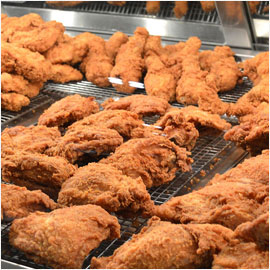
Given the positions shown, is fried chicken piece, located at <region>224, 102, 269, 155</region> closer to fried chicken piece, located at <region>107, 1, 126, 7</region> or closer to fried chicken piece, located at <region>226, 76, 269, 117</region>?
fried chicken piece, located at <region>226, 76, 269, 117</region>

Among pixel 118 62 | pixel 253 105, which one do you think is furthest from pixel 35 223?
pixel 118 62

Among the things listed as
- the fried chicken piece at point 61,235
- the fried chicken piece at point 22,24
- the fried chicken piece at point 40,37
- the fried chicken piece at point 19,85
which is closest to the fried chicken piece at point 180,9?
the fried chicken piece at point 40,37

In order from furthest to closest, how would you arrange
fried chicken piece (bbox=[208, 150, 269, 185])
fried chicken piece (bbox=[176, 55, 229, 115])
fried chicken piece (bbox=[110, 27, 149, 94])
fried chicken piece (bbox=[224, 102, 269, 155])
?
fried chicken piece (bbox=[110, 27, 149, 94])
fried chicken piece (bbox=[176, 55, 229, 115])
fried chicken piece (bbox=[224, 102, 269, 155])
fried chicken piece (bbox=[208, 150, 269, 185])

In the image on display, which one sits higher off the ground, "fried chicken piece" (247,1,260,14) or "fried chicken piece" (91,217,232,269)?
"fried chicken piece" (247,1,260,14)

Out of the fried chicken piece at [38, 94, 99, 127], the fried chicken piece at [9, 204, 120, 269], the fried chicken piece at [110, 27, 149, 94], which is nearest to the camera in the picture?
the fried chicken piece at [9, 204, 120, 269]

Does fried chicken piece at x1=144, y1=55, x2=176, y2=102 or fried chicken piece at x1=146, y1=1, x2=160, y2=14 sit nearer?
fried chicken piece at x1=144, y1=55, x2=176, y2=102

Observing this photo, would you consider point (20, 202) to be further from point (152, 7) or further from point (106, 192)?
point (152, 7)

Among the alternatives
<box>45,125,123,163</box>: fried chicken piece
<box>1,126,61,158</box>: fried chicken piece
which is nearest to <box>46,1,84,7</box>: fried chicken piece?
<box>1,126,61,158</box>: fried chicken piece
